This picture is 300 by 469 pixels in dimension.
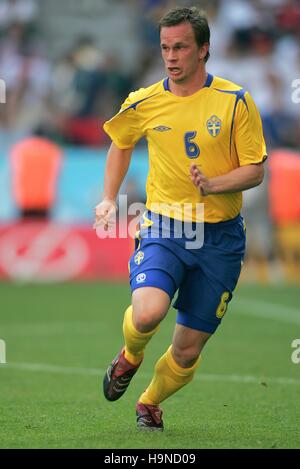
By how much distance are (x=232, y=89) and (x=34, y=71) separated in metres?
12.3

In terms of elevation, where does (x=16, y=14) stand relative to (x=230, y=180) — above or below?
above

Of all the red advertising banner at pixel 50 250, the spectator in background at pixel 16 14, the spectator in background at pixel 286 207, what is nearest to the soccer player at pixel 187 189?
the red advertising banner at pixel 50 250

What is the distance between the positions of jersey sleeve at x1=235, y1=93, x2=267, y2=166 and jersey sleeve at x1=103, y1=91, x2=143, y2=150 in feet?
2.15

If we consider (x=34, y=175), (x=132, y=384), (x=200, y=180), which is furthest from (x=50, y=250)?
(x=200, y=180)

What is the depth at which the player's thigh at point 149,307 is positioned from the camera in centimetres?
651

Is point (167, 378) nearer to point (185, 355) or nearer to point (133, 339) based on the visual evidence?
point (185, 355)

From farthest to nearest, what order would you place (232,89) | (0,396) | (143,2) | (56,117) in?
1. (143,2)
2. (56,117)
3. (0,396)
4. (232,89)

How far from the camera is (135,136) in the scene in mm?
7090

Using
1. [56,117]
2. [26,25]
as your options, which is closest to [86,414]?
[56,117]

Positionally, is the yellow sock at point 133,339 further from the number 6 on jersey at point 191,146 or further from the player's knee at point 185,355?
the number 6 on jersey at point 191,146

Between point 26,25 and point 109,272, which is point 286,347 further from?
point 26,25

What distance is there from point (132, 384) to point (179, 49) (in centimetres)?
358

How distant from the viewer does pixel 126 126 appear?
707 centimetres

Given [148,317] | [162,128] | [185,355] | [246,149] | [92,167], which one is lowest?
[92,167]
